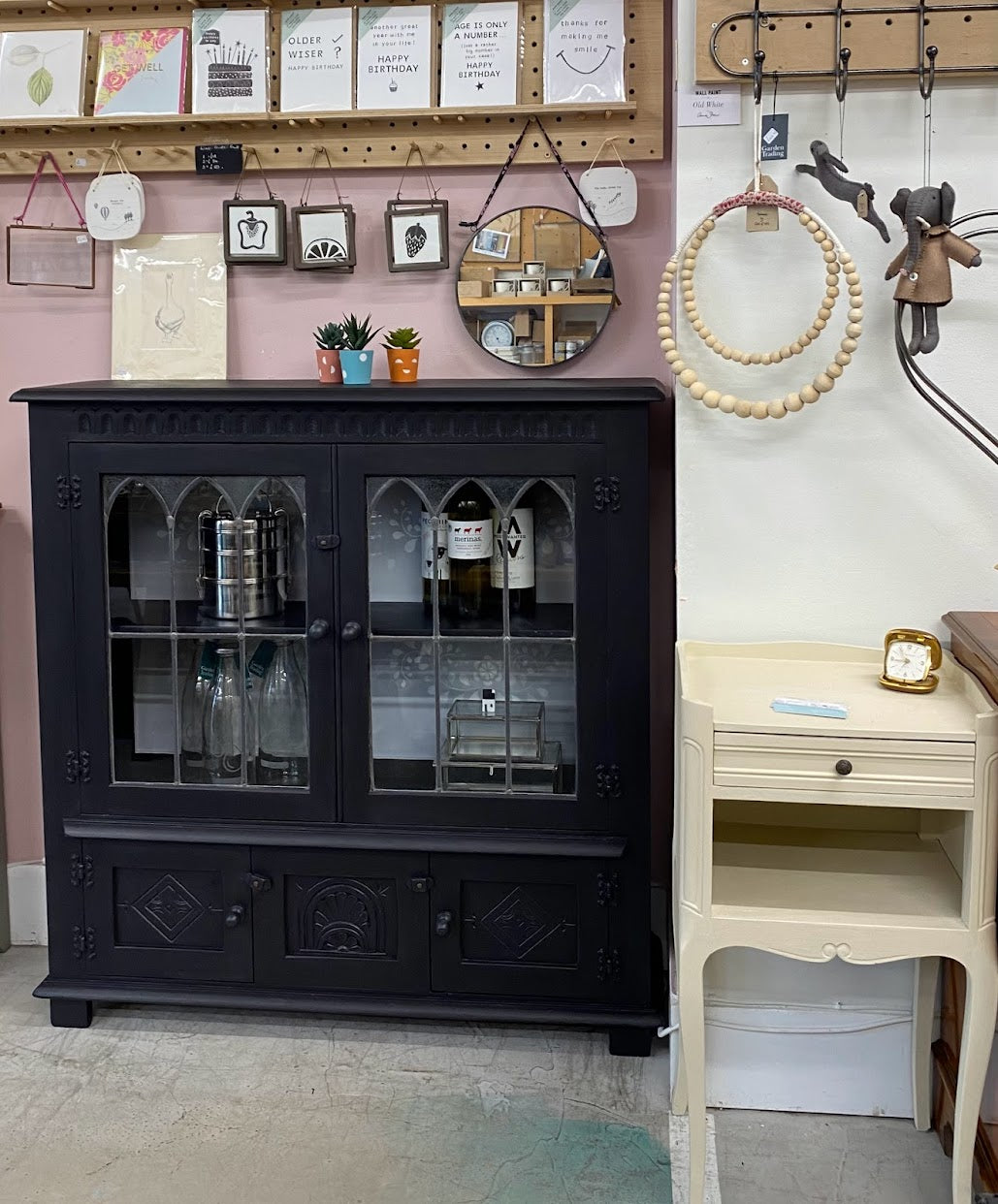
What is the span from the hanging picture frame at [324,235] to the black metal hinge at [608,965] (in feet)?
4.81

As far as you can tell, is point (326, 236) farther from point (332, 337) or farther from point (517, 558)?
point (517, 558)

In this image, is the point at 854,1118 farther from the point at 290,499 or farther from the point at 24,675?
the point at 24,675

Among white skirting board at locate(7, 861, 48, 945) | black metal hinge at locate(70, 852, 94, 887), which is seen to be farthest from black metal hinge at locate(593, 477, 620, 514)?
white skirting board at locate(7, 861, 48, 945)

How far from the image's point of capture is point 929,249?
2.07 meters

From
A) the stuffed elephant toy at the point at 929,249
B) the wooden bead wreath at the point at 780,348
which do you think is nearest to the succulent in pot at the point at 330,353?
the wooden bead wreath at the point at 780,348

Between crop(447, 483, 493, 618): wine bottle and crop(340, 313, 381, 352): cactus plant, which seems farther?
crop(340, 313, 381, 352): cactus plant

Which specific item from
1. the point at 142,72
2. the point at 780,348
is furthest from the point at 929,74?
the point at 142,72

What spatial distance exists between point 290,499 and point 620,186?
2.97 feet

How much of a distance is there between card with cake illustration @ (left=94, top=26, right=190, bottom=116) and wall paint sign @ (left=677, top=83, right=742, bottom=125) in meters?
1.12

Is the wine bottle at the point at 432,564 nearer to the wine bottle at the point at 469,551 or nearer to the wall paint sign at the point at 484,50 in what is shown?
the wine bottle at the point at 469,551

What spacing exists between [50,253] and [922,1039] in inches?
91.6

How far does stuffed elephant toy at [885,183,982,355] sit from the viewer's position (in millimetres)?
2057

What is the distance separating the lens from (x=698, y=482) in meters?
2.35

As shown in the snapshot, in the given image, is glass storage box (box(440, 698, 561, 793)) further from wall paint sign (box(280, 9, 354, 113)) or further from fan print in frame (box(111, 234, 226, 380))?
wall paint sign (box(280, 9, 354, 113))
